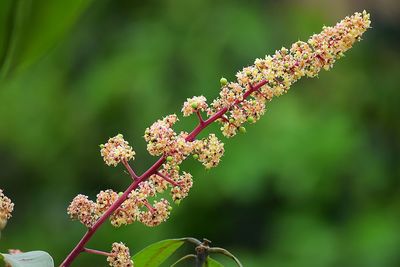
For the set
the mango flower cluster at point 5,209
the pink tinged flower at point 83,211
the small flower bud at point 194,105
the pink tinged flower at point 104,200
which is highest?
the small flower bud at point 194,105

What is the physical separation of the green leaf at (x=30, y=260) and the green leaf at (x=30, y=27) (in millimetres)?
145

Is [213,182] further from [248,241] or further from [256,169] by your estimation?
[248,241]

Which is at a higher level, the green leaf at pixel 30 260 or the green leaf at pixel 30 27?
the green leaf at pixel 30 27

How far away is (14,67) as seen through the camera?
56cm

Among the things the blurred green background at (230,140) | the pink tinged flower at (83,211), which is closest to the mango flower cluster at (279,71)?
the pink tinged flower at (83,211)

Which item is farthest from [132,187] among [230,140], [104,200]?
[230,140]

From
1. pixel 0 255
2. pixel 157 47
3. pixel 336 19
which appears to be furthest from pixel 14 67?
pixel 336 19

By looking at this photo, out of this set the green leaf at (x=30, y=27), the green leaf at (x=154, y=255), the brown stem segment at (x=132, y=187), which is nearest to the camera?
the green leaf at (x=30, y=27)

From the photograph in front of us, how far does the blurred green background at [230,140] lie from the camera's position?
378 cm

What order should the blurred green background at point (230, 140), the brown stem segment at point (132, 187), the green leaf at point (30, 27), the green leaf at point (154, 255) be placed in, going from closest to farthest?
the green leaf at point (30, 27) < the brown stem segment at point (132, 187) < the green leaf at point (154, 255) < the blurred green background at point (230, 140)

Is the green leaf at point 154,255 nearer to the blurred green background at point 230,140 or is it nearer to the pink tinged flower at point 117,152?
the pink tinged flower at point 117,152

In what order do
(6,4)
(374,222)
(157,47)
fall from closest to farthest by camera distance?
(6,4)
(374,222)
(157,47)

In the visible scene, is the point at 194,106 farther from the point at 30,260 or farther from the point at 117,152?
the point at 30,260

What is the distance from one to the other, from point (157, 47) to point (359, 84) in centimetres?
101
